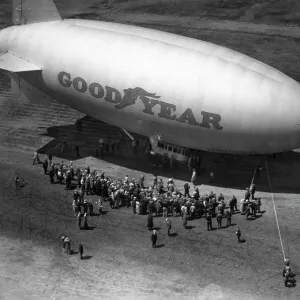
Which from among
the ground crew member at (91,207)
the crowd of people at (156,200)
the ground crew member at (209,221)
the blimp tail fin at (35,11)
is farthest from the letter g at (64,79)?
the ground crew member at (209,221)

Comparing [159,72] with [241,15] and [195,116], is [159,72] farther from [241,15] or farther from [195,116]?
[241,15]

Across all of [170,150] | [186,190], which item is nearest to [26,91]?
[170,150]

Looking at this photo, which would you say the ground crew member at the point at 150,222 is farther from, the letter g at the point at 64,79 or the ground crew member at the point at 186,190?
the letter g at the point at 64,79

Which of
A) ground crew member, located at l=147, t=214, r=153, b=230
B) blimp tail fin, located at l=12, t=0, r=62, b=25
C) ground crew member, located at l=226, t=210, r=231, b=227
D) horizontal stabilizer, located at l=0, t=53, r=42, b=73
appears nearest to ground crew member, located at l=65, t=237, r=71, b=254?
ground crew member, located at l=147, t=214, r=153, b=230

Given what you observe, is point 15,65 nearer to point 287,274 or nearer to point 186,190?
point 186,190

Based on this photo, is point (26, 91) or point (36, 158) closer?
point (36, 158)

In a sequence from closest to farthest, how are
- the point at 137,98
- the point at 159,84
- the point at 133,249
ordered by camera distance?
the point at 133,249 < the point at 159,84 < the point at 137,98
